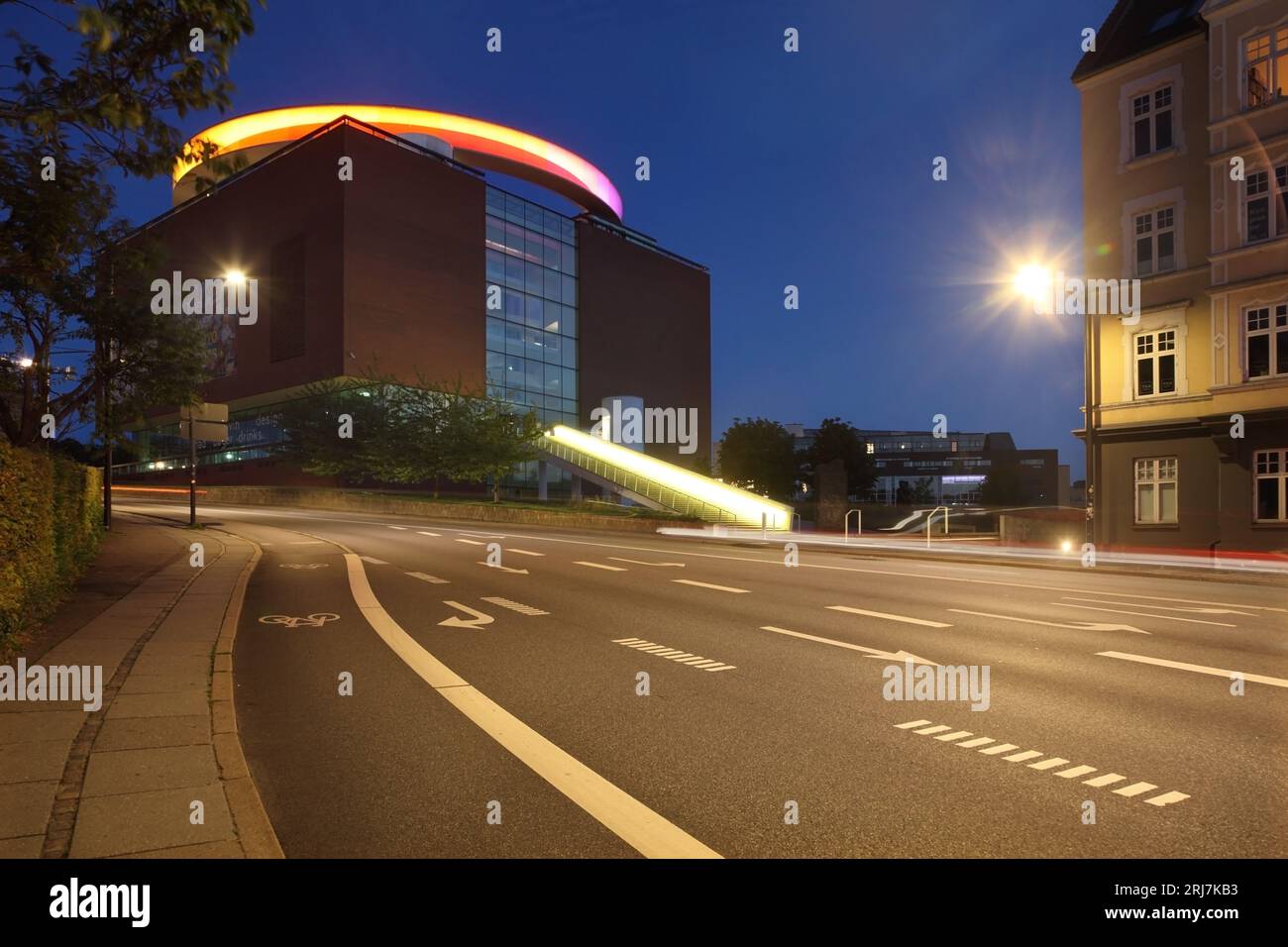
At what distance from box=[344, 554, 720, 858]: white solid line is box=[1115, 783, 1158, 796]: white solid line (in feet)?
8.14

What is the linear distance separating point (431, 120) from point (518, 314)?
1836 centimetres

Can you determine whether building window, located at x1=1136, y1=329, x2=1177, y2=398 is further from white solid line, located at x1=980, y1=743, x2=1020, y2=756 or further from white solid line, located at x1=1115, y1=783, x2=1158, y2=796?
white solid line, located at x1=1115, y1=783, x2=1158, y2=796

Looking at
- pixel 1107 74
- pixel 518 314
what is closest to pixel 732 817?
pixel 1107 74

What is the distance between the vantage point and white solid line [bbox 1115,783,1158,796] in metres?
4.52

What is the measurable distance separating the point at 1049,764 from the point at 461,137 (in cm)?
7713

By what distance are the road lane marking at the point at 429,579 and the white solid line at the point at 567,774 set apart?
21.6 ft

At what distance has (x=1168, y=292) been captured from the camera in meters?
26.5

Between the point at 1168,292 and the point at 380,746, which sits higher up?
the point at 1168,292

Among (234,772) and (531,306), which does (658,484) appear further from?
(234,772)

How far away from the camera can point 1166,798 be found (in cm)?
445

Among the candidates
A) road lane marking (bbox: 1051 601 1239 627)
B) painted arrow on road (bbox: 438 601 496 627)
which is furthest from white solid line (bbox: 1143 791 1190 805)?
painted arrow on road (bbox: 438 601 496 627)

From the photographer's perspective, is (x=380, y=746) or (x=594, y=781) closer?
(x=594, y=781)

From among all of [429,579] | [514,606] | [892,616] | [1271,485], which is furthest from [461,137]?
[892,616]

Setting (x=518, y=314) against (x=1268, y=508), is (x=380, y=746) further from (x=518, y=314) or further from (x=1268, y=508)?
(x=518, y=314)
